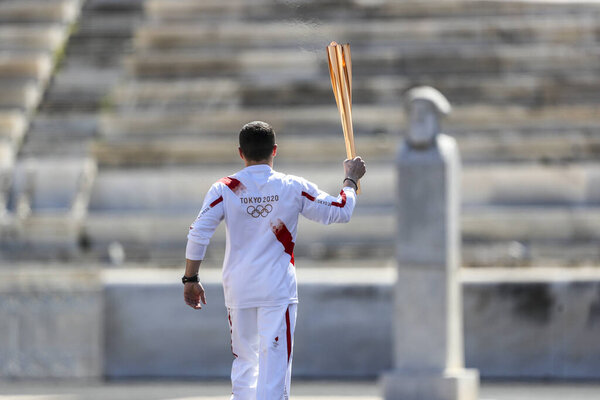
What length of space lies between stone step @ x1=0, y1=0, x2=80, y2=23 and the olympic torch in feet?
45.6

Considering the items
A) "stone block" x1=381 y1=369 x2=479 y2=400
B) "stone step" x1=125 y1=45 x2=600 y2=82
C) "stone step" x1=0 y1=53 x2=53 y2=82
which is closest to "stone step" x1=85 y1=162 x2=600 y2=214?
"stone step" x1=125 y1=45 x2=600 y2=82

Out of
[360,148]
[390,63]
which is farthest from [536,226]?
[390,63]

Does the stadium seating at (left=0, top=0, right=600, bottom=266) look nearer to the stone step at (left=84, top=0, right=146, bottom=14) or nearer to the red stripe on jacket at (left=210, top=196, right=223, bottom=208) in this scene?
the stone step at (left=84, top=0, right=146, bottom=14)

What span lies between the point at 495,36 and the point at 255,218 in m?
11.9

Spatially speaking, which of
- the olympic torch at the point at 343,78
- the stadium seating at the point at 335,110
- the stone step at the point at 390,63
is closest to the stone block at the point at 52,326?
the stadium seating at the point at 335,110

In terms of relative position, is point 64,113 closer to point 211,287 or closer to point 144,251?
point 144,251

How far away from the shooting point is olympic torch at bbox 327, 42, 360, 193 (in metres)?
6.84

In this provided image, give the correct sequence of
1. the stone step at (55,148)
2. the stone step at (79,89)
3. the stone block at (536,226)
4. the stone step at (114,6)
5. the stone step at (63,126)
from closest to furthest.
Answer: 1. the stone block at (536,226)
2. the stone step at (55,148)
3. the stone step at (63,126)
4. the stone step at (79,89)
5. the stone step at (114,6)

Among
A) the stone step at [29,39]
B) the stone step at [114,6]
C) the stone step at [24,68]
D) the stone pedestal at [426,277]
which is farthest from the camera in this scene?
the stone step at [114,6]

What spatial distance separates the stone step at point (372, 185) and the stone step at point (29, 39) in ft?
13.2

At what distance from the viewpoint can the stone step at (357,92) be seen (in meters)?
16.6

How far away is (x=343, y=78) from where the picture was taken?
694 centimetres

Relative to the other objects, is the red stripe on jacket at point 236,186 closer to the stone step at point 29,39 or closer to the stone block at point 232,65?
the stone block at point 232,65

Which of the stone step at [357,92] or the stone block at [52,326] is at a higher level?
the stone step at [357,92]
